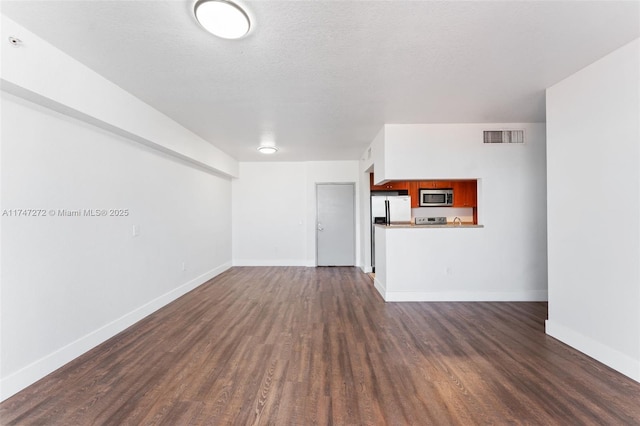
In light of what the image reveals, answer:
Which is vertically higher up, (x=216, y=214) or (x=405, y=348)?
(x=216, y=214)

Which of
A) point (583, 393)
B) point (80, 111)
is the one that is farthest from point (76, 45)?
point (583, 393)

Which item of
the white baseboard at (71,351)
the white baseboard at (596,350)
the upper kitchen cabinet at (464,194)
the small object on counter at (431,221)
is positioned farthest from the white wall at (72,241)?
the upper kitchen cabinet at (464,194)

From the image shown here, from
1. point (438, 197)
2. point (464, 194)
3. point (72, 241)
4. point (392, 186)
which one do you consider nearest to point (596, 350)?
point (438, 197)

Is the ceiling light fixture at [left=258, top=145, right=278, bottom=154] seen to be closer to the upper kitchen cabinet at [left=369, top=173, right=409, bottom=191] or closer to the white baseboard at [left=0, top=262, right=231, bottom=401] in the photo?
the upper kitchen cabinet at [left=369, top=173, right=409, bottom=191]

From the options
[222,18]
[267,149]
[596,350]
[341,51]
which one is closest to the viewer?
[222,18]

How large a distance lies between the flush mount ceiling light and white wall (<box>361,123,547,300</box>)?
8.54ft

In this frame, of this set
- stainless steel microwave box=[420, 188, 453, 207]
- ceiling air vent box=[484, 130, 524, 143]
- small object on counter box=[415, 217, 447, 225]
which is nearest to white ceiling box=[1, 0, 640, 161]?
ceiling air vent box=[484, 130, 524, 143]

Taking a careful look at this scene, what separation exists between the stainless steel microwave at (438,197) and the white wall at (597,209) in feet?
9.78

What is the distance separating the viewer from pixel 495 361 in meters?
2.31

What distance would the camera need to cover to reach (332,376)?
210 centimetres

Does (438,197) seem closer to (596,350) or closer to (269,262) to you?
(596,350)

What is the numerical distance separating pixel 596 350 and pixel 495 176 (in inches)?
91.2

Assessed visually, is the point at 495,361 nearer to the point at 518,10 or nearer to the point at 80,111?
the point at 518,10

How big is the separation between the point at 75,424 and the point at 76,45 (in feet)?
8.45
